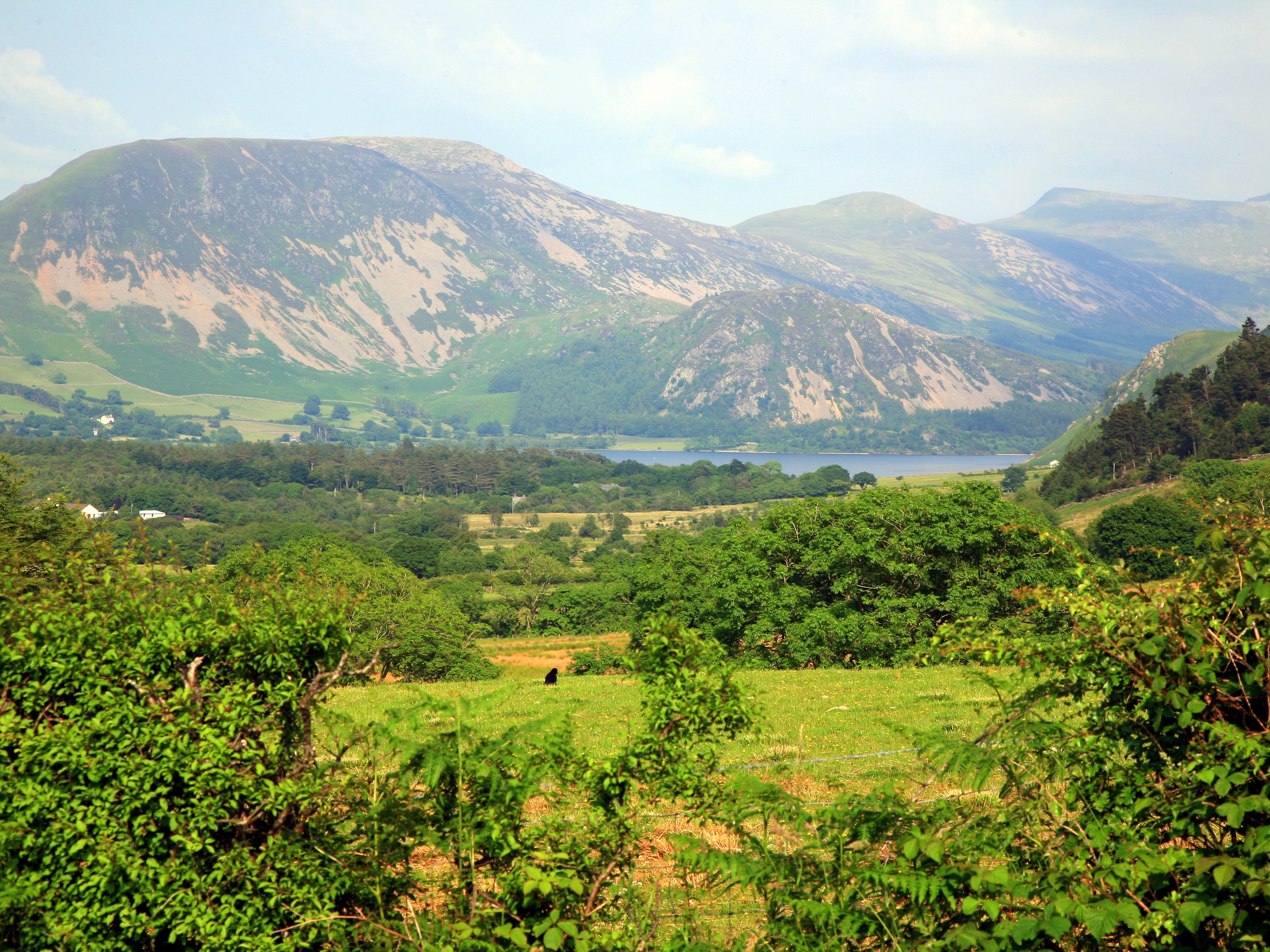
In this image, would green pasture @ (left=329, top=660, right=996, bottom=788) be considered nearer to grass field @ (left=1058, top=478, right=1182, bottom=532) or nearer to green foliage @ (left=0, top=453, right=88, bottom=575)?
green foliage @ (left=0, top=453, right=88, bottom=575)

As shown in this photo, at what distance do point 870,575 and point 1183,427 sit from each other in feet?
336

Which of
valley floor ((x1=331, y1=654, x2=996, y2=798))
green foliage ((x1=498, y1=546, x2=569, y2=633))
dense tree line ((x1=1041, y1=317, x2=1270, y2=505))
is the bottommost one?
green foliage ((x1=498, y1=546, x2=569, y2=633))

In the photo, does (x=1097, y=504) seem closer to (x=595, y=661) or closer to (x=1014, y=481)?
(x=1014, y=481)

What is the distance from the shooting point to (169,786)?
21.8ft

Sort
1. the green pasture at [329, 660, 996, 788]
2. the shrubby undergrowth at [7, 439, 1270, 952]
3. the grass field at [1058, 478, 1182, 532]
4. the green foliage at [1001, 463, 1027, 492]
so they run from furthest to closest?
the green foliage at [1001, 463, 1027, 492] < the grass field at [1058, 478, 1182, 532] < the green pasture at [329, 660, 996, 788] < the shrubby undergrowth at [7, 439, 1270, 952]

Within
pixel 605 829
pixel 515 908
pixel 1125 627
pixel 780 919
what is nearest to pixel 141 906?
pixel 515 908

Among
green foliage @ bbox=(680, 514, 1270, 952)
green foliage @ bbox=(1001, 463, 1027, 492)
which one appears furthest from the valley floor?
green foliage @ bbox=(1001, 463, 1027, 492)

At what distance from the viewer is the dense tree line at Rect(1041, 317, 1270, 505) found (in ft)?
376

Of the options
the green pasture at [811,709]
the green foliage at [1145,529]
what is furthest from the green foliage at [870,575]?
the green foliage at [1145,529]

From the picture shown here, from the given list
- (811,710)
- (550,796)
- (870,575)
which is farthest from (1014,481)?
(550,796)

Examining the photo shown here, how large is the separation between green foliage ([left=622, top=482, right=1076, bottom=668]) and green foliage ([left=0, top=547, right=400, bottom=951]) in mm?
29246

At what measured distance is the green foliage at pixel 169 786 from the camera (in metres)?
6.58

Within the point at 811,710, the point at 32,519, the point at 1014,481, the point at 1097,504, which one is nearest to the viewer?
the point at 811,710

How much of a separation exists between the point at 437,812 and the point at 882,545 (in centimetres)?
3583
